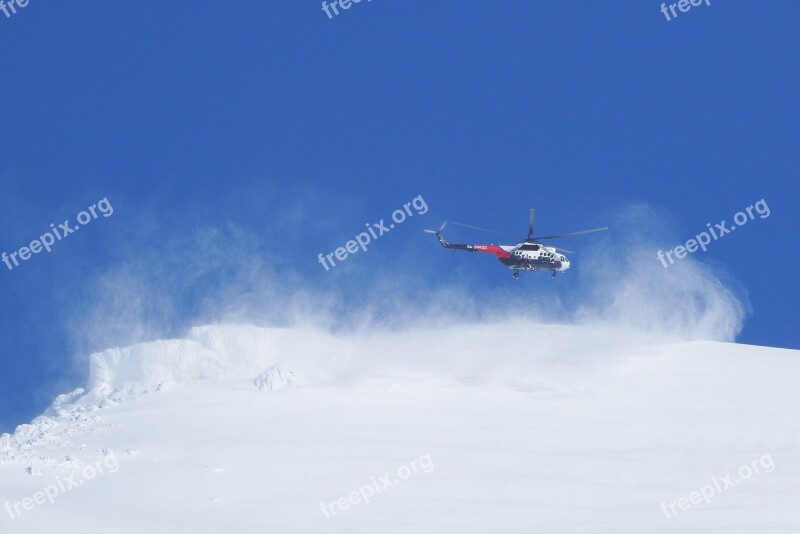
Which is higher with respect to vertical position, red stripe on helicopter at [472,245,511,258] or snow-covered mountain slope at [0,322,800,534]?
red stripe on helicopter at [472,245,511,258]

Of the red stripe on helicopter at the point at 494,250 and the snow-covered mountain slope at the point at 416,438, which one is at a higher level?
the red stripe on helicopter at the point at 494,250

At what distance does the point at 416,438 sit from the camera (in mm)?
61969

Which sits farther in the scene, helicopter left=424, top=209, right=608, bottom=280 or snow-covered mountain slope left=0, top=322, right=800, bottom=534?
helicopter left=424, top=209, right=608, bottom=280

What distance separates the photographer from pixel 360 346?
80.8 metres

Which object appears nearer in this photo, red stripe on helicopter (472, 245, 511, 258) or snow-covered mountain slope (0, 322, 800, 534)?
snow-covered mountain slope (0, 322, 800, 534)

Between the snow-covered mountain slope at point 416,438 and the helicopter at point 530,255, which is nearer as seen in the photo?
the snow-covered mountain slope at point 416,438

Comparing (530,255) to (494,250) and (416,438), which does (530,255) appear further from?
(416,438)

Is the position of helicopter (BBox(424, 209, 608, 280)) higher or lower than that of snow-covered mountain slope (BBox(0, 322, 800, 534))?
higher

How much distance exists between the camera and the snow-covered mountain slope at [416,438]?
5278cm

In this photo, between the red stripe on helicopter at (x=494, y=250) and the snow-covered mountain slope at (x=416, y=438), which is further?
the red stripe on helicopter at (x=494, y=250)

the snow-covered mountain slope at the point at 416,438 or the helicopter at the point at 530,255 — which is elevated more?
the helicopter at the point at 530,255

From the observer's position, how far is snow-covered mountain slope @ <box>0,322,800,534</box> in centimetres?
5278

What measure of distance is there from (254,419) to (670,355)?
2806 centimetres

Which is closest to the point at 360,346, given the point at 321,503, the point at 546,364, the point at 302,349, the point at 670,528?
the point at 302,349
